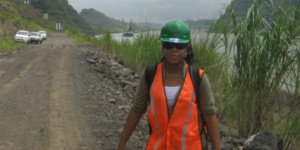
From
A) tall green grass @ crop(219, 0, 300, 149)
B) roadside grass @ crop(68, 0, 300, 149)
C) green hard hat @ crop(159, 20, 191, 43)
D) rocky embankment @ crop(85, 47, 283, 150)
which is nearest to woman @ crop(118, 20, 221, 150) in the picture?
green hard hat @ crop(159, 20, 191, 43)

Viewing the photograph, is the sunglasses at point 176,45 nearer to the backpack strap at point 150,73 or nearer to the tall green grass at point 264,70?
the backpack strap at point 150,73

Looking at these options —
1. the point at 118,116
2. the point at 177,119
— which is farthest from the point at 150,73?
the point at 118,116

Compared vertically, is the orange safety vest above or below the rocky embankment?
above

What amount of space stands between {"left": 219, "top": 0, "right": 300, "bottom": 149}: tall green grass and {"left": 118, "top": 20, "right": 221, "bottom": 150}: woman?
232 cm

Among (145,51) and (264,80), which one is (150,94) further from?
(145,51)

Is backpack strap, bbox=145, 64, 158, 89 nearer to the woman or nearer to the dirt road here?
the woman

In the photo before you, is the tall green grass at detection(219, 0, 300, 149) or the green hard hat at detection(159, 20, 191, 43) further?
the tall green grass at detection(219, 0, 300, 149)

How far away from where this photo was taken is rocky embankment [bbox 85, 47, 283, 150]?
439 centimetres

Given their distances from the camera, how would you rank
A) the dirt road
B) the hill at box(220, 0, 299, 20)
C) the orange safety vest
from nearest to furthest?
1. the orange safety vest
2. the hill at box(220, 0, 299, 20)
3. the dirt road

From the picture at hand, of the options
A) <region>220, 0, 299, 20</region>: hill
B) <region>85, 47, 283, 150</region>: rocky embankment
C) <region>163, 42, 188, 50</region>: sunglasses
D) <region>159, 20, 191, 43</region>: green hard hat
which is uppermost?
<region>220, 0, 299, 20</region>: hill

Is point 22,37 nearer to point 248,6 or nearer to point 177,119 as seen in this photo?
point 248,6

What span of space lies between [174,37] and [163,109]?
1.47 feet

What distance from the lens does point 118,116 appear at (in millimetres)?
6574

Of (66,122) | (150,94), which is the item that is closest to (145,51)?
(66,122)
